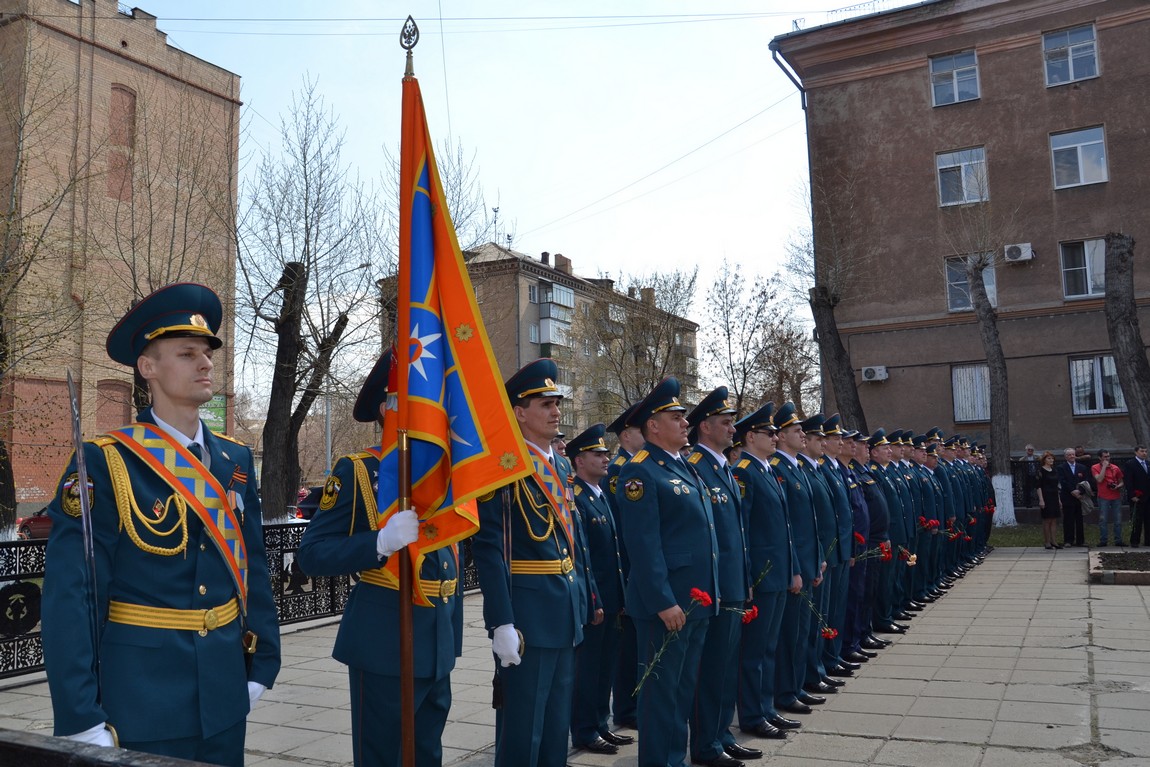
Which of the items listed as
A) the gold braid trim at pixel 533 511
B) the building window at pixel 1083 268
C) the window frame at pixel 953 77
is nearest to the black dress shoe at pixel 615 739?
the gold braid trim at pixel 533 511

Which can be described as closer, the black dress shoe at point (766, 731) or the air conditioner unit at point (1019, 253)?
the black dress shoe at point (766, 731)

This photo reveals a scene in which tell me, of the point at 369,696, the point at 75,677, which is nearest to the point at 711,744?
the point at 369,696

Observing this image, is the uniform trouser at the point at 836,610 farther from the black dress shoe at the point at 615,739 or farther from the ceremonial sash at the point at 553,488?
the ceremonial sash at the point at 553,488

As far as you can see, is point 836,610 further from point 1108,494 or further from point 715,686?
point 1108,494

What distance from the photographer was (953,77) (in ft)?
87.7

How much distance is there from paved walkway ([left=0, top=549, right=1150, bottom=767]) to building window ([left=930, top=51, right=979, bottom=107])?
19.4 meters

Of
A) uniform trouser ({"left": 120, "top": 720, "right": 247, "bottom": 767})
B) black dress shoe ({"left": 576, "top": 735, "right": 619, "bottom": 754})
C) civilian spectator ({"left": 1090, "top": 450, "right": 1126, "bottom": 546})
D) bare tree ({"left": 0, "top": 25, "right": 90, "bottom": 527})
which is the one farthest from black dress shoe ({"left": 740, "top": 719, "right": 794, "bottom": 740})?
civilian spectator ({"left": 1090, "top": 450, "right": 1126, "bottom": 546})

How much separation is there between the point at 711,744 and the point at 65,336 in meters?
11.6

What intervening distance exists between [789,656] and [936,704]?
1.09 metres

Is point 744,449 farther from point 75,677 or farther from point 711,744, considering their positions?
point 75,677

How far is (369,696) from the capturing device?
3.73 m

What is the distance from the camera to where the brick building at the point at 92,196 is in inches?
535

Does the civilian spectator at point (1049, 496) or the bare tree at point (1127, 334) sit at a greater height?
the bare tree at point (1127, 334)

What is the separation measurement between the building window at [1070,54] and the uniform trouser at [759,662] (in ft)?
78.7
